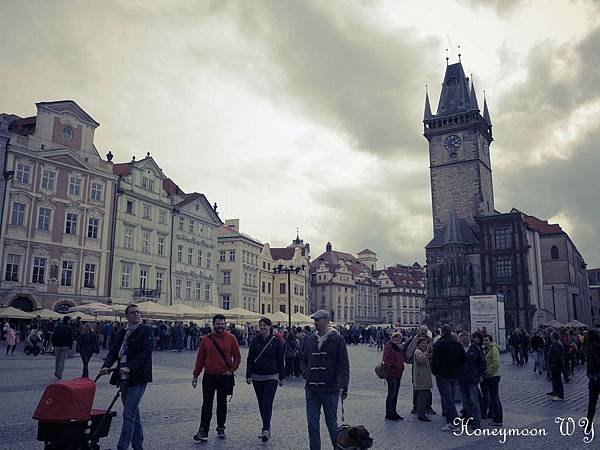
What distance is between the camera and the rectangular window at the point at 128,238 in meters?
47.7

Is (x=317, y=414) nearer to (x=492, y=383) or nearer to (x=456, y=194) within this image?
(x=492, y=383)

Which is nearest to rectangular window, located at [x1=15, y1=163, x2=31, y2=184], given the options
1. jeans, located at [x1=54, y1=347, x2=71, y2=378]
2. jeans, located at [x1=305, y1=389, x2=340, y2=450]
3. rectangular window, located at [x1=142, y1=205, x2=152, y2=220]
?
rectangular window, located at [x1=142, y1=205, x2=152, y2=220]

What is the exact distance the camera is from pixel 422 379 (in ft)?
37.4

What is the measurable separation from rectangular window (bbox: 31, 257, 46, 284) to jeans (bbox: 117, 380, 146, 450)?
36106mm

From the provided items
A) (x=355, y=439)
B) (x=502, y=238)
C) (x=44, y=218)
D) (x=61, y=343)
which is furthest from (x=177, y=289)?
(x=355, y=439)

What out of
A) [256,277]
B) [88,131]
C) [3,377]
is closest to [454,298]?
[256,277]

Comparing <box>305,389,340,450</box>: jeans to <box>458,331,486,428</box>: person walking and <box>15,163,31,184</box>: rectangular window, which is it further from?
<box>15,163,31,184</box>: rectangular window

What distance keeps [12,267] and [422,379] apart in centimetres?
3536

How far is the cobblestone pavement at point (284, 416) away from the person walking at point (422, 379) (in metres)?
0.33

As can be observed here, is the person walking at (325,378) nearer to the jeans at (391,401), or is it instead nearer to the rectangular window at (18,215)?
the jeans at (391,401)

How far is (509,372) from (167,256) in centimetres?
3695

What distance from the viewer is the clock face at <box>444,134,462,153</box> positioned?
2911 inches

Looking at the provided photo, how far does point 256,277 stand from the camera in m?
77.6

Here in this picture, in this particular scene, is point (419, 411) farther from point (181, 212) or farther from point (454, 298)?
point (454, 298)
